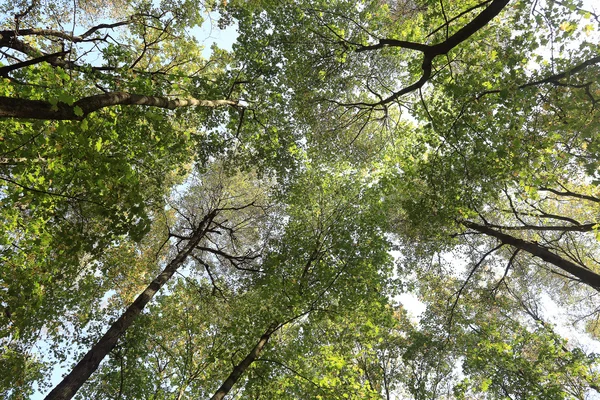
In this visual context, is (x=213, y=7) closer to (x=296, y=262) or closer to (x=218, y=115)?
(x=218, y=115)

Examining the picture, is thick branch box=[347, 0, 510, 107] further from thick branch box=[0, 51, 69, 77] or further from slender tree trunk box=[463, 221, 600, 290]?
thick branch box=[0, 51, 69, 77]

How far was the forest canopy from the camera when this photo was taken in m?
7.15

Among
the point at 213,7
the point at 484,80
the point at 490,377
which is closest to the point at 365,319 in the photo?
the point at 490,377

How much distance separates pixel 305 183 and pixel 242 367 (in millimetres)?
7047

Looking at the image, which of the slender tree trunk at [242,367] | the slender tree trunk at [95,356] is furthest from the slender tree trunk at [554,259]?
the slender tree trunk at [95,356]

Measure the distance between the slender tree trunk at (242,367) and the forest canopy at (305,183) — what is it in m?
0.07

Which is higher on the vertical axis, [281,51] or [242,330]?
[281,51]

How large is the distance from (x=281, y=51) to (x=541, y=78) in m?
7.56

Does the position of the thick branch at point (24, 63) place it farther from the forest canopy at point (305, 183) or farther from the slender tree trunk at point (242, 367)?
the slender tree trunk at point (242, 367)

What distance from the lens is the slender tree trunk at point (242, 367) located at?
28.2 ft

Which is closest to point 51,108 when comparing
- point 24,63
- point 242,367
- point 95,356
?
point 24,63

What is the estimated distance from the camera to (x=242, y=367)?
9328mm

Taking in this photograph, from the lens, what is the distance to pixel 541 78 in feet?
25.1

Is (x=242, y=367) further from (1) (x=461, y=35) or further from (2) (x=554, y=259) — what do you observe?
(1) (x=461, y=35)
